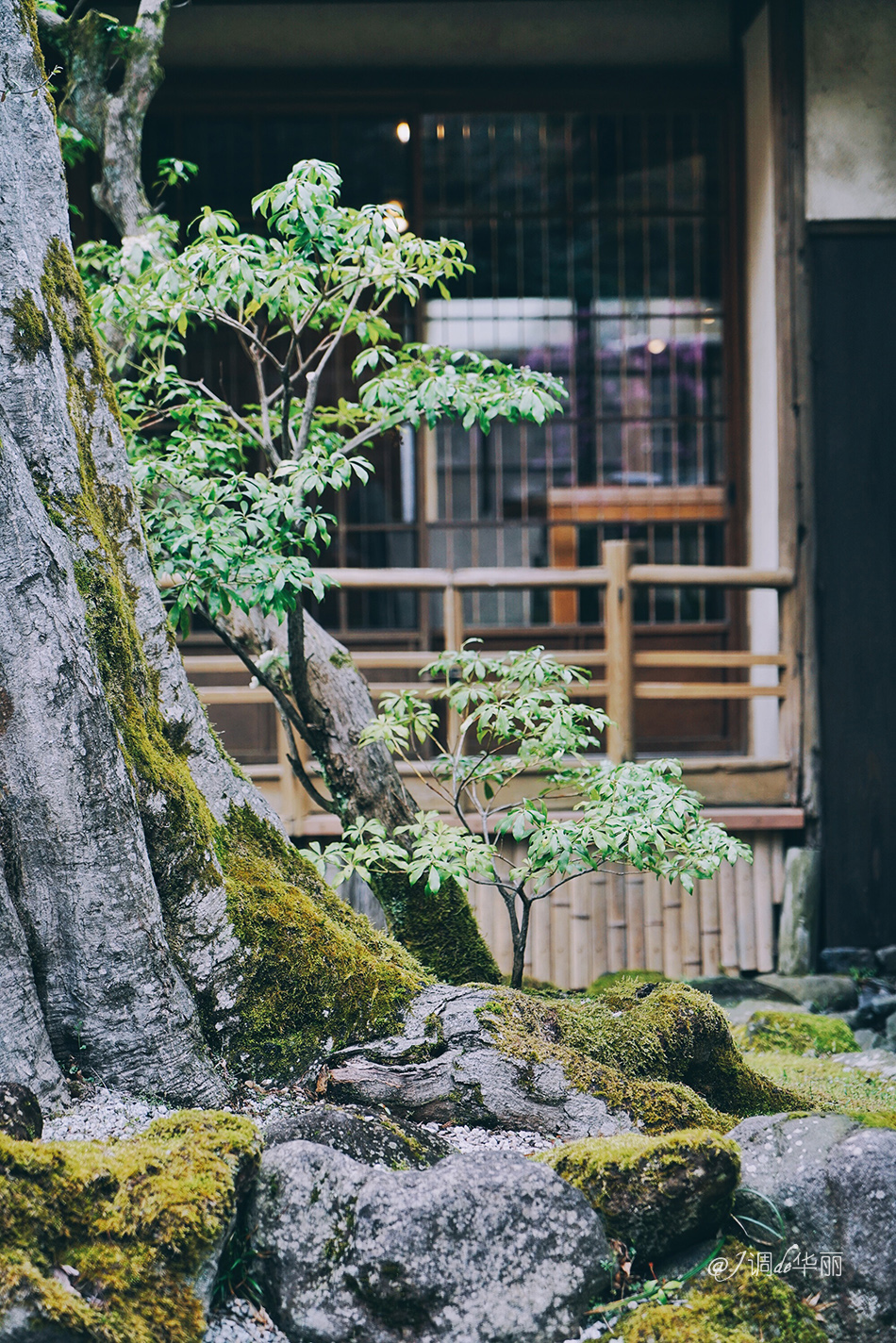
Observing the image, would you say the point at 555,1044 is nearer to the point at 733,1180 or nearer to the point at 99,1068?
the point at 733,1180

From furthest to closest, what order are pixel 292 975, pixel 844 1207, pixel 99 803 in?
pixel 292 975, pixel 99 803, pixel 844 1207

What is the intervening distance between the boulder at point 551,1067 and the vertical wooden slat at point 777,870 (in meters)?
2.62

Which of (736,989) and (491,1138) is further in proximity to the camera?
(736,989)

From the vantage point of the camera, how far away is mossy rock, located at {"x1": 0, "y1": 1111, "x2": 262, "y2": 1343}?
79.1 inches

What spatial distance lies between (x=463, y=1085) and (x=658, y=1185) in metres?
0.63

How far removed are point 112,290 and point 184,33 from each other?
4.23 meters

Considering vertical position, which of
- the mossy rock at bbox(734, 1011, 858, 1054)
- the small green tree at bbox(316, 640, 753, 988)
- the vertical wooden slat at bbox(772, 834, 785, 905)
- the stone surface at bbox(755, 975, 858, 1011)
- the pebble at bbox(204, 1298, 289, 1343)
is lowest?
the stone surface at bbox(755, 975, 858, 1011)

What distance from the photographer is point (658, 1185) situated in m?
2.37

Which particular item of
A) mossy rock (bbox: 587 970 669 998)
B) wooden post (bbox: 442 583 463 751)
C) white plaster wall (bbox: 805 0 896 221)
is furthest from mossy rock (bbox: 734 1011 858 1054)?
white plaster wall (bbox: 805 0 896 221)

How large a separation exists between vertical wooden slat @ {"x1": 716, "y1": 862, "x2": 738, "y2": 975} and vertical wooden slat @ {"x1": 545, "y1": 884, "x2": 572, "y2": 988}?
82 centimetres

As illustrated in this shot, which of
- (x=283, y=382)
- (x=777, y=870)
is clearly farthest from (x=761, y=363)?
(x=283, y=382)

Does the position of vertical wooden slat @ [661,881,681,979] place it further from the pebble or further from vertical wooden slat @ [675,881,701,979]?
the pebble

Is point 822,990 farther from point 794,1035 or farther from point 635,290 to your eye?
point 635,290

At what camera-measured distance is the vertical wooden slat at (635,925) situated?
5.65m
